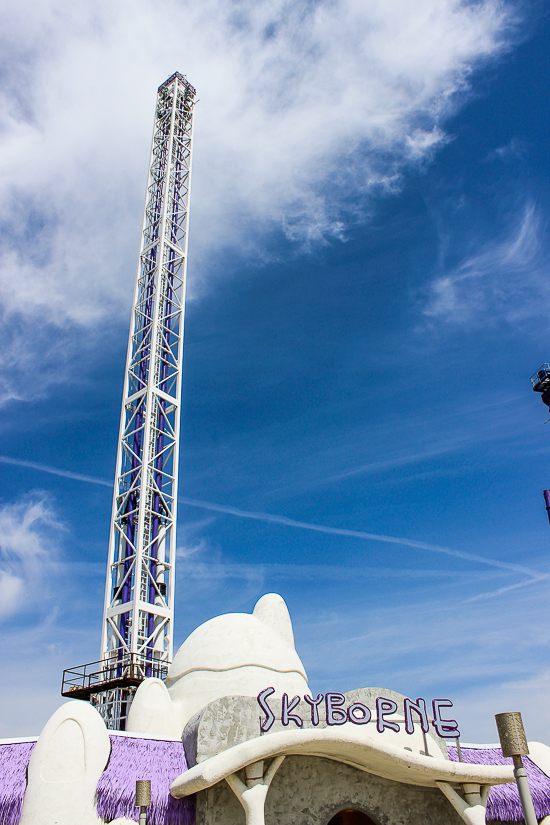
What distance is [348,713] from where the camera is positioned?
61.9 ft

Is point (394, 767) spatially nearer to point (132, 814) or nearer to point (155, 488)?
point (132, 814)

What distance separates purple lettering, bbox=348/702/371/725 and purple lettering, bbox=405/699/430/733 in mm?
1258

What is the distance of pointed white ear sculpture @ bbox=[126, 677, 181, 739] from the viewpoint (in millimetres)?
21691

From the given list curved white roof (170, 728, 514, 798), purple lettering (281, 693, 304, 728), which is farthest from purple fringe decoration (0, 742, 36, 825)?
purple lettering (281, 693, 304, 728)

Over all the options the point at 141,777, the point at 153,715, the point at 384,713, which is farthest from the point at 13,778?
the point at 384,713

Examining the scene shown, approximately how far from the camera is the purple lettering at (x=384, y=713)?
19.2m

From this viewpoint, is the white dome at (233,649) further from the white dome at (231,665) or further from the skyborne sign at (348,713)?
the skyborne sign at (348,713)

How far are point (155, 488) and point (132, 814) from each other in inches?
918

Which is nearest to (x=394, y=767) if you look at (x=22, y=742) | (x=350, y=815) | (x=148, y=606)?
(x=350, y=815)

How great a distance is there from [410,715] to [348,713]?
2082 millimetres

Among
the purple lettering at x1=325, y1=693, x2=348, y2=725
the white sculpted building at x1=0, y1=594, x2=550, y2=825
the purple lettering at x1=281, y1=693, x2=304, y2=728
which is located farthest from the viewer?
the purple lettering at x1=325, y1=693, x2=348, y2=725

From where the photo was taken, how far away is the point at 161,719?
2200 cm

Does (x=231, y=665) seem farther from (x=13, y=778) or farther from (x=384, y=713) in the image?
(x=13, y=778)

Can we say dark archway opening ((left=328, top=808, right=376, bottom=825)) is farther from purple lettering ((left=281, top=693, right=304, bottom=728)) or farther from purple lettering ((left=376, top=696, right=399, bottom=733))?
purple lettering ((left=281, top=693, right=304, bottom=728))
